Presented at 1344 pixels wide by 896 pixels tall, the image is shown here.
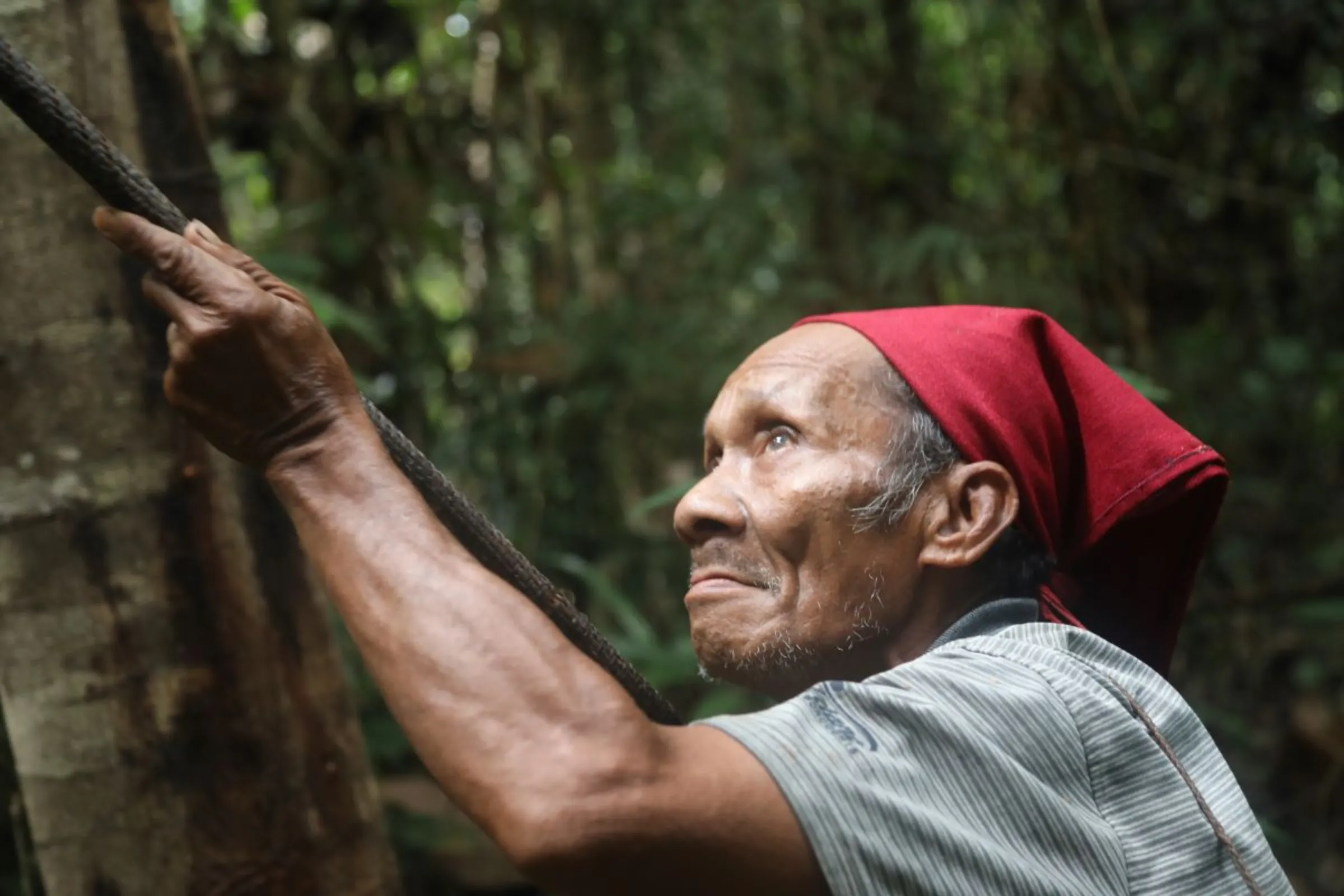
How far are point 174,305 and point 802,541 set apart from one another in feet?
2.70

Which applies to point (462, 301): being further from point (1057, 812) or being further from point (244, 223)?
point (1057, 812)

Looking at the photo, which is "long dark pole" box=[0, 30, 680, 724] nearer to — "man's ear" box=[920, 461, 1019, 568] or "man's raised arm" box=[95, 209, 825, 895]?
"man's raised arm" box=[95, 209, 825, 895]

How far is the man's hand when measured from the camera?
136 cm

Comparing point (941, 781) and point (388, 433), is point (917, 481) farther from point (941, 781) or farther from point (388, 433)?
point (388, 433)

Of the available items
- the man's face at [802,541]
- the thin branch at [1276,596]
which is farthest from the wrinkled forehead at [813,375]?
the thin branch at [1276,596]

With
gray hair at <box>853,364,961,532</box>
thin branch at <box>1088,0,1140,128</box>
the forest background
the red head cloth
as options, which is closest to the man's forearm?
gray hair at <box>853,364,961,532</box>

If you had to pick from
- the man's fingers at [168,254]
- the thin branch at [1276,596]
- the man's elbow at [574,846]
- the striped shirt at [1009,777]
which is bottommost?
the thin branch at [1276,596]

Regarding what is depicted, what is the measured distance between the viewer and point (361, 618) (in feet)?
4.27

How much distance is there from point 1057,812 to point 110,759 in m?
1.14

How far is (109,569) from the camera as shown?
67.3 inches

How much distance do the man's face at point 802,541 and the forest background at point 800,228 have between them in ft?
6.52

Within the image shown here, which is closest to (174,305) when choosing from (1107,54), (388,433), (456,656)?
(388,433)

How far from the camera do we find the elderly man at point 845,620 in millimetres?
1215

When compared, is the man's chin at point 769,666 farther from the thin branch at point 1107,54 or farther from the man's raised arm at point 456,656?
the thin branch at point 1107,54
